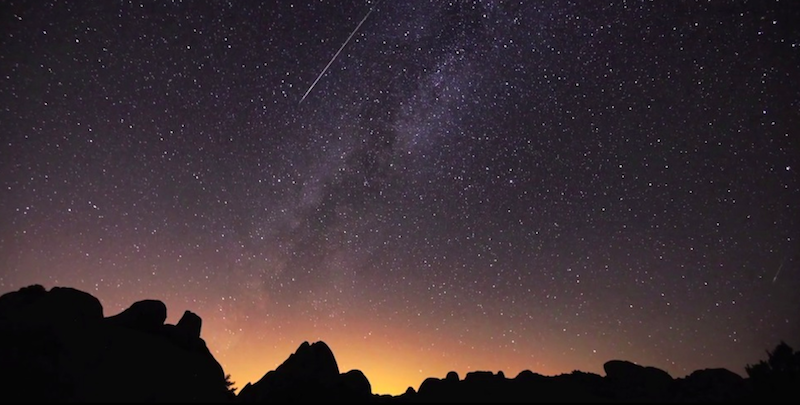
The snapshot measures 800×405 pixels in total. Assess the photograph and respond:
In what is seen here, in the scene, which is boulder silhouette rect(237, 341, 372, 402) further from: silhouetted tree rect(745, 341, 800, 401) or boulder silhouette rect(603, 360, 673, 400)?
silhouetted tree rect(745, 341, 800, 401)

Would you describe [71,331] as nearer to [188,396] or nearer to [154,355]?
[154,355]

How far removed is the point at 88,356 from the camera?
15.0 meters

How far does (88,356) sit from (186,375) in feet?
13.8

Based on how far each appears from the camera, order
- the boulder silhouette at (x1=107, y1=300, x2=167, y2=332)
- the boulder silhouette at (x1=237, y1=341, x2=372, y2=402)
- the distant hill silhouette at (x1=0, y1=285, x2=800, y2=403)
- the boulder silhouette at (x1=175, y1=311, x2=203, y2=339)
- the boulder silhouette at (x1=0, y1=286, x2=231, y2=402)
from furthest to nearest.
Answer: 1. the boulder silhouette at (x1=175, y1=311, x2=203, y2=339)
2. the boulder silhouette at (x1=107, y1=300, x2=167, y2=332)
3. the boulder silhouette at (x1=237, y1=341, x2=372, y2=402)
4. the distant hill silhouette at (x1=0, y1=285, x2=800, y2=403)
5. the boulder silhouette at (x1=0, y1=286, x2=231, y2=402)

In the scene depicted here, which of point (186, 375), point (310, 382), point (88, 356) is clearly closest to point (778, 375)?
point (310, 382)

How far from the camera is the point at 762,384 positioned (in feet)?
47.8

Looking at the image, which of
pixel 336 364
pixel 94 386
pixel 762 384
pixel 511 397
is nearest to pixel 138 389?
pixel 94 386

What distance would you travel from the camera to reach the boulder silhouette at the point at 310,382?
1723cm

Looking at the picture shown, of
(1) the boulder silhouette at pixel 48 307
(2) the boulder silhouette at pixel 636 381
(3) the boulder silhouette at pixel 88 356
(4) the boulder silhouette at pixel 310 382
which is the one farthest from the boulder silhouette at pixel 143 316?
(2) the boulder silhouette at pixel 636 381

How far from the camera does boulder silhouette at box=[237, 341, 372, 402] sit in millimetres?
17234

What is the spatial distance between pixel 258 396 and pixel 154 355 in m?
5.55

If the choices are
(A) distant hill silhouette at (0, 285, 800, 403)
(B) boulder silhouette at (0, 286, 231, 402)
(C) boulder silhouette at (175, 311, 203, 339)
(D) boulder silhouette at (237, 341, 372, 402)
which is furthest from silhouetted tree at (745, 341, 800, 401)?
(C) boulder silhouette at (175, 311, 203, 339)

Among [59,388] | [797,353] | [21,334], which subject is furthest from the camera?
[797,353]

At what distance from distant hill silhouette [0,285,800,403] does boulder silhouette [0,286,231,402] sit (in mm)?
41
